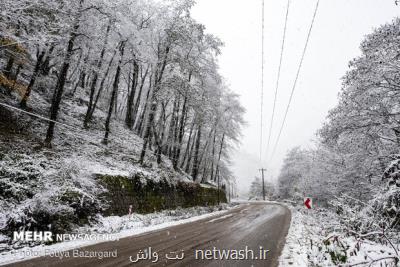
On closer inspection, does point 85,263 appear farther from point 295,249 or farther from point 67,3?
point 67,3

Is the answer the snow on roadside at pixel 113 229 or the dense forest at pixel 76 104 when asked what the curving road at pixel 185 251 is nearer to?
the snow on roadside at pixel 113 229

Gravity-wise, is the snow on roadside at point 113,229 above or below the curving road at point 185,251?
below

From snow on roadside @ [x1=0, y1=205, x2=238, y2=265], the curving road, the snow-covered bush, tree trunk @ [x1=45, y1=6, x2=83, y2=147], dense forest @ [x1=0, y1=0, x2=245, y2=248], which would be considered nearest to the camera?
the curving road

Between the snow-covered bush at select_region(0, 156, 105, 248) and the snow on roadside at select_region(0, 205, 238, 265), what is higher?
the snow-covered bush at select_region(0, 156, 105, 248)

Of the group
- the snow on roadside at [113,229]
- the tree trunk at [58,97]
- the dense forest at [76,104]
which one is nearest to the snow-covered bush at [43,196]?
the dense forest at [76,104]

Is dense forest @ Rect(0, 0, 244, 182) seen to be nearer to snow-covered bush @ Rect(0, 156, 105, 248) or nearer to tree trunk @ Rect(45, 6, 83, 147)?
tree trunk @ Rect(45, 6, 83, 147)

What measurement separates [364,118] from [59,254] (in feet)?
38.0

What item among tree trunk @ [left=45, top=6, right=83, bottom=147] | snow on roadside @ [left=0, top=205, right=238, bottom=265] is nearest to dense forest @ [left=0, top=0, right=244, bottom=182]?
tree trunk @ [left=45, top=6, right=83, bottom=147]

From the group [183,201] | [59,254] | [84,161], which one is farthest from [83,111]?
[59,254]

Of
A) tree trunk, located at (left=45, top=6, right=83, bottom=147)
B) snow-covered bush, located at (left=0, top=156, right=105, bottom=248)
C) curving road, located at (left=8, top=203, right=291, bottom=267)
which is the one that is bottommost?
curving road, located at (left=8, top=203, right=291, bottom=267)

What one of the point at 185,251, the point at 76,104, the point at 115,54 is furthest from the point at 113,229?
the point at 76,104

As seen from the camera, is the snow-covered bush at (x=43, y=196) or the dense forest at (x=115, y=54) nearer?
the snow-covered bush at (x=43, y=196)

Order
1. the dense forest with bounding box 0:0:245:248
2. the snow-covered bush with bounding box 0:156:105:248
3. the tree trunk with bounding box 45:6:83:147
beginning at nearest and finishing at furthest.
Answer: the snow-covered bush with bounding box 0:156:105:248, the dense forest with bounding box 0:0:245:248, the tree trunk with bounding box 45:6:83:147

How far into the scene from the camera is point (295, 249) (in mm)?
6906
